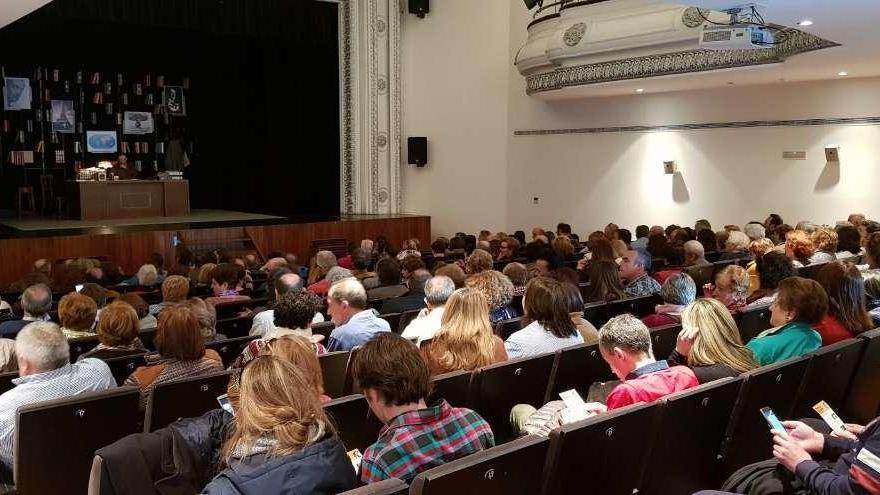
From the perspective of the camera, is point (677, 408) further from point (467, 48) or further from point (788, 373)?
point (467, 48)

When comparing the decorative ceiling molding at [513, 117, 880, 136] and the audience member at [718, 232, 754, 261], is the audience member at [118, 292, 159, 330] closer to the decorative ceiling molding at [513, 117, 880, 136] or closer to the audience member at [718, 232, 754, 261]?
the audience member at [718, 232, 754, 261]

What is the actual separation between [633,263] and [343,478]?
13.3 ft

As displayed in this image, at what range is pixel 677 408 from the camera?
8.36 feet

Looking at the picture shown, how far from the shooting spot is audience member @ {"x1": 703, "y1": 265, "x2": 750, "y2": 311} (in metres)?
4.67

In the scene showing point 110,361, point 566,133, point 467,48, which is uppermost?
point 467,48

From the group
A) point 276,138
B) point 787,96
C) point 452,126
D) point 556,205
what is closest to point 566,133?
point 556,205

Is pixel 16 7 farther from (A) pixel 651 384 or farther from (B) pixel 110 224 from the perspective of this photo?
(A) pixel 651 384

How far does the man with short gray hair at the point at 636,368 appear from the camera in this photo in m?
2.79

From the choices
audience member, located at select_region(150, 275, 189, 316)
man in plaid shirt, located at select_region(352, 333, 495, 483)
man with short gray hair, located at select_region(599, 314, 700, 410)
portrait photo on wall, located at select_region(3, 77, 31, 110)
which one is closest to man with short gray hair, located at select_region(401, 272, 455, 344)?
man with short gray hair, located at select_region(599, 314, 700, 410)

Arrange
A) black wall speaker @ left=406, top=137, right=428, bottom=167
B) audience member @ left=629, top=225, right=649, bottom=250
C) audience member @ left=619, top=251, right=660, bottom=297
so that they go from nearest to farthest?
audience member @ left=619, top=251, right=660, bottom=297 < audience member @ left=629, top=225, right=649, bottom=250 < black wall speaker @ left=406, top=137, right=428, bottom=167

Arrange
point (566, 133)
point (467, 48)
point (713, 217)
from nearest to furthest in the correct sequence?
point (713, 217) → point (566, 133) → point (467, 48)

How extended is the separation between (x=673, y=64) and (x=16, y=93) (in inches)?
441

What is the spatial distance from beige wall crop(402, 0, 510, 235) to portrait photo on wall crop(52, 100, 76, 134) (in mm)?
6155

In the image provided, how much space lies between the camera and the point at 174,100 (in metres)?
15.9
